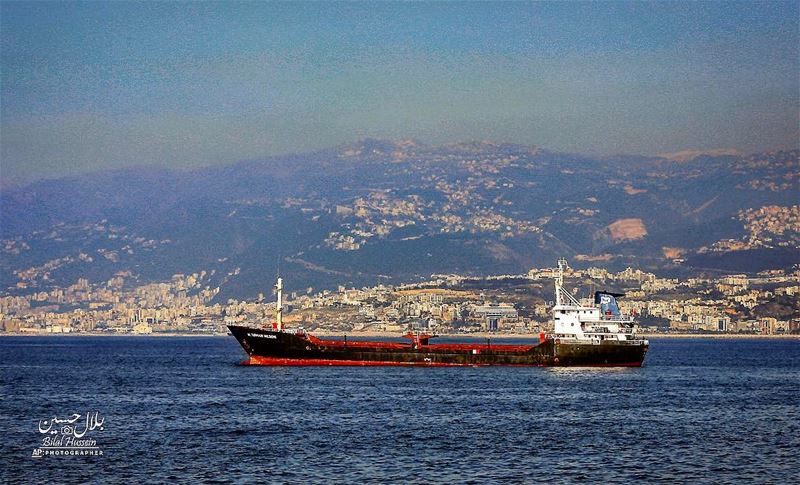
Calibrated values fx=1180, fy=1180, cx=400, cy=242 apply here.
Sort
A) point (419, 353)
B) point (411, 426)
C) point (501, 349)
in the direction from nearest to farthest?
point (411, 426), point (501, 349), point (419, 353)

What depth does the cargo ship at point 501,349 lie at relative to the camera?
4611 inches

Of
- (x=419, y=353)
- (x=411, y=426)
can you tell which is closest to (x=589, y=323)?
(x=419, y=353)

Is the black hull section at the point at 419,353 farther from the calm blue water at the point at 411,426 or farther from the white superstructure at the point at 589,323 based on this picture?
the calm blue water at the point at 411,426

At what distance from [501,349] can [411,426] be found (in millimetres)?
54491

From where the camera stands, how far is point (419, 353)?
120562 millimetres

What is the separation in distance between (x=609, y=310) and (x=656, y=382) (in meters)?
18.2

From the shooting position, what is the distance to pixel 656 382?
333 ft

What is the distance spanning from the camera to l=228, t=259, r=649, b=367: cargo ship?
117125 mm

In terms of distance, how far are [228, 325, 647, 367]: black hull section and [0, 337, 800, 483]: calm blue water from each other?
695 centimetres

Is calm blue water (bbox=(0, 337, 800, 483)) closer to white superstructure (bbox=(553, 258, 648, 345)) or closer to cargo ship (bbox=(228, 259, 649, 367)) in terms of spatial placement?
cargo ship (bbox=(228, 259, 649, 367))

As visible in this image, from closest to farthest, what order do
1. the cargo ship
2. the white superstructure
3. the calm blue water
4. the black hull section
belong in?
the calm blue water
the white superstructure
the cargo ship
the black hull section

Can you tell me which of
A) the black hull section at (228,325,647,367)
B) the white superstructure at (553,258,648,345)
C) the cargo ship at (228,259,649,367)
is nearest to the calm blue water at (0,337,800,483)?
the black hull section at (228,325,647,367)

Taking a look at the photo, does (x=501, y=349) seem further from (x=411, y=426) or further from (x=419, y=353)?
(x=411, y=426)

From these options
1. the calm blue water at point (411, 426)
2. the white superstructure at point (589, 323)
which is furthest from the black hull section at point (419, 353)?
the calm blue water at point (411, 426)
